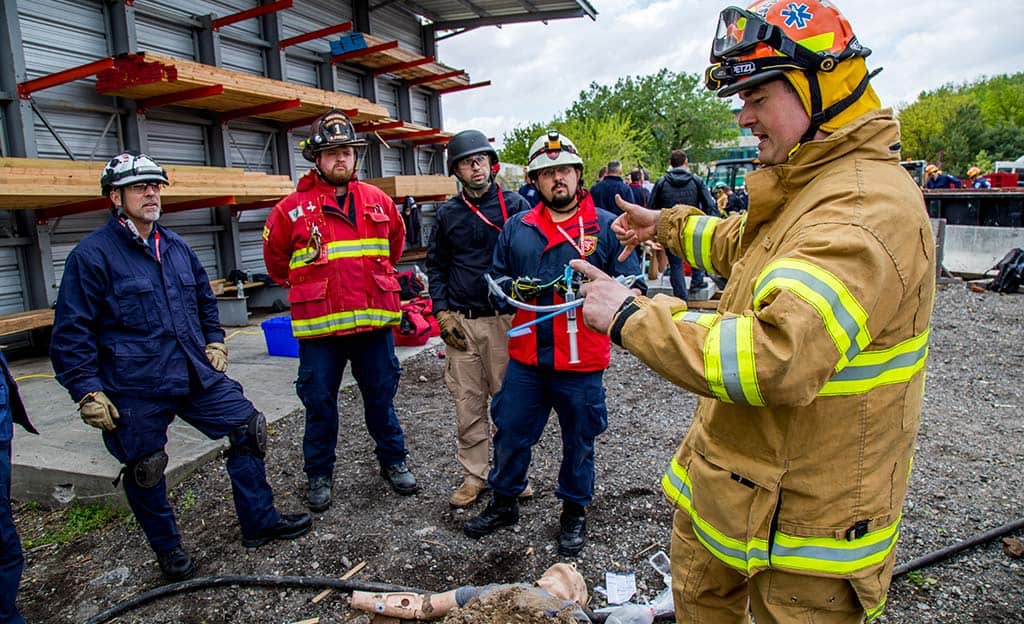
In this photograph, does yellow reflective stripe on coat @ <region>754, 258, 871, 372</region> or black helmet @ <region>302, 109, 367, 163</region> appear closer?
yellow reflective stripe on coat @ <region>754, 258, 871, 372</region>

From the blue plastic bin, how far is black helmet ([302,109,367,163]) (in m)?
3.80

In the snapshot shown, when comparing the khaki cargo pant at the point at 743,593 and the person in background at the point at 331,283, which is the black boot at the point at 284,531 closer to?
the person in background at the point at 331,283

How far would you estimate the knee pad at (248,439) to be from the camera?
11.4 ft

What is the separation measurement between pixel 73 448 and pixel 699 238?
443cm

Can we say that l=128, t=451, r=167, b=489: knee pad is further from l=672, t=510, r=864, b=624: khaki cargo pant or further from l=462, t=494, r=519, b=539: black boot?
l=672, t=510, r=864, b=624: khaki cargo pant

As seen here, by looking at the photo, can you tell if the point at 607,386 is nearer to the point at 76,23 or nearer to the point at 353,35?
the point at 76,23

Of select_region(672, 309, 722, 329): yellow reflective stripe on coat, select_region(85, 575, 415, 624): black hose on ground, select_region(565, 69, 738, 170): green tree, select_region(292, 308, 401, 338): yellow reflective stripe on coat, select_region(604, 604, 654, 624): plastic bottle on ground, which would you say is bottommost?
select_region(85, 575, 415, 624): black hose on ground

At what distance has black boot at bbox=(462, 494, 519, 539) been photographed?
3.60 metres

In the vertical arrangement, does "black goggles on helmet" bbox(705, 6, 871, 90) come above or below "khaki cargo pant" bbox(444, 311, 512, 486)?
above

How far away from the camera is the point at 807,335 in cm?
133

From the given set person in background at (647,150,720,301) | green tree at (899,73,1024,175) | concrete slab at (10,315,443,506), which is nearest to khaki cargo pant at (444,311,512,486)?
concrete slab at (10,315,443,506)

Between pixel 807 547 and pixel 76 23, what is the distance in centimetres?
1025

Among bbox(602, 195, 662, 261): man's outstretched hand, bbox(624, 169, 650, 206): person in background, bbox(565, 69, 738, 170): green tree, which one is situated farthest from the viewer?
bbox(565, 69, 738, 170): green tree

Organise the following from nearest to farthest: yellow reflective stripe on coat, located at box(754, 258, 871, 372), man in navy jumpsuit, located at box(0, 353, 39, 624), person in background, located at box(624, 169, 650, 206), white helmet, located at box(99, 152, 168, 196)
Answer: yellow reflective stripe on coat, located at box(754, 258, 871, 372)
man in navy jumpsuit, located at box(0, 353, 39, 624)
white helmet, located at box(99, 152, 168, 196)
person in background, located at box(624, 169, 650, 206)
